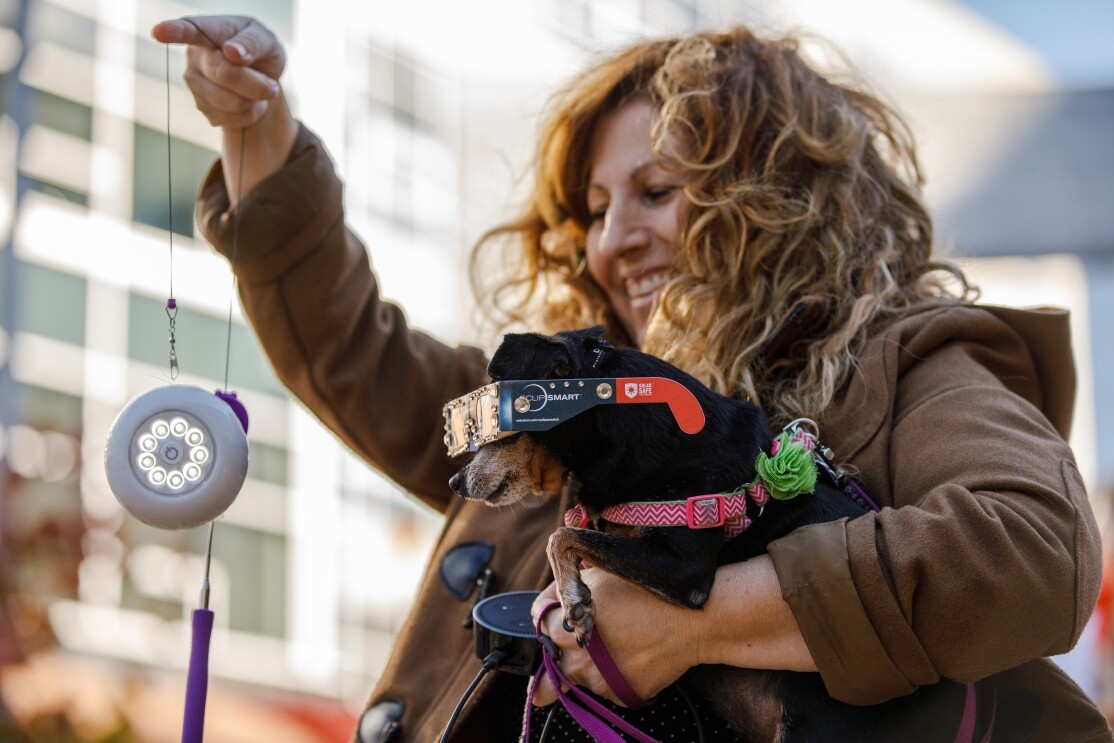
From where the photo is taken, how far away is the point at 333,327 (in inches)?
90.6

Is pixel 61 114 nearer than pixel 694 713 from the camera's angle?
No

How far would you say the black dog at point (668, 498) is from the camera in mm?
1603

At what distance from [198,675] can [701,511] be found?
74cm

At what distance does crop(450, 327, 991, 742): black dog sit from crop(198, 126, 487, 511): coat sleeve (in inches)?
27.4

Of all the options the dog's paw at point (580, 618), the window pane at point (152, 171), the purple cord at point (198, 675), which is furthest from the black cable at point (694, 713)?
the window pane at point (152, 171)

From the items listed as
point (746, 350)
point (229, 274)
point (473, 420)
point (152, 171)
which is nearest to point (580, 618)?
point (473, 420)

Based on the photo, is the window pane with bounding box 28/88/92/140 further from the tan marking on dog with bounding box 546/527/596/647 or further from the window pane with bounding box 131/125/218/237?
the tan marking on dog with bounding box 546/527/596/647

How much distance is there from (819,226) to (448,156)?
290 inches

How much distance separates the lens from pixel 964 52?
1023 cm

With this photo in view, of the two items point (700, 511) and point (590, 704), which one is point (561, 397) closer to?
point (700, 511)

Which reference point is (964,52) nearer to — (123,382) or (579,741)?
(123,382)

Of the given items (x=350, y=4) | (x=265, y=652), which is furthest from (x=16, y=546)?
(x=350, y=4)

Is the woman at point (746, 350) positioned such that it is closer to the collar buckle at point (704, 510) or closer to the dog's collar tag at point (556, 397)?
the collar buckle at point (704, 510)

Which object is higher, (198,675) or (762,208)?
(762,208)
